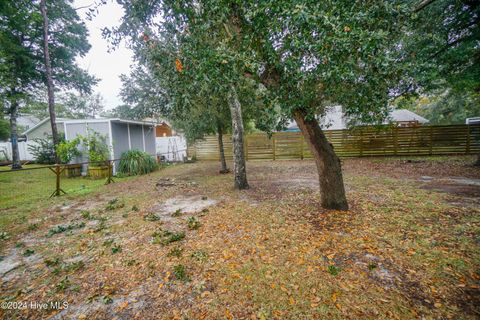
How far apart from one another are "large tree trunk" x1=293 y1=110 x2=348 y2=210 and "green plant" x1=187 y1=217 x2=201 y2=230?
242 centimetres

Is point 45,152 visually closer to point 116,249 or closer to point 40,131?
point 40,131

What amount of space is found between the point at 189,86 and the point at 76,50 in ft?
53.6

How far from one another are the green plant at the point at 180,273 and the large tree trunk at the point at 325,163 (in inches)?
109

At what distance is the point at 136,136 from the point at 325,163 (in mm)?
11740

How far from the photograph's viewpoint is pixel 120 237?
344cm

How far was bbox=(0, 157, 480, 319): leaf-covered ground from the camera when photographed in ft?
6.40

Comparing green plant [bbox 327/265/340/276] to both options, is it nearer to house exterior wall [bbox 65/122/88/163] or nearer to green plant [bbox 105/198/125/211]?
green plant [bbox 105/198/125/211]

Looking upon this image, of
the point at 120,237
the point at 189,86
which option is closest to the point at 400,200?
the point at 189,86

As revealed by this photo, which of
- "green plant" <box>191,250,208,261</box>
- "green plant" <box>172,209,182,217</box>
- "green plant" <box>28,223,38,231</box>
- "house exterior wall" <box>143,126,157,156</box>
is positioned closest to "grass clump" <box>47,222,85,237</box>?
"green plant" <box>28,223,38,231</box>

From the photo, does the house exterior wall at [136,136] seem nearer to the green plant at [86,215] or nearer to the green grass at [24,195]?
the green grass at [24,195]

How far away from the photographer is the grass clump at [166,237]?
10.4ft

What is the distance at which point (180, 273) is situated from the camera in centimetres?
240

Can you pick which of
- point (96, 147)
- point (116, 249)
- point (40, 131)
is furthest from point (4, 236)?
point (40, 131)

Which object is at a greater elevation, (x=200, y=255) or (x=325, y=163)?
(x=325, y=163)
